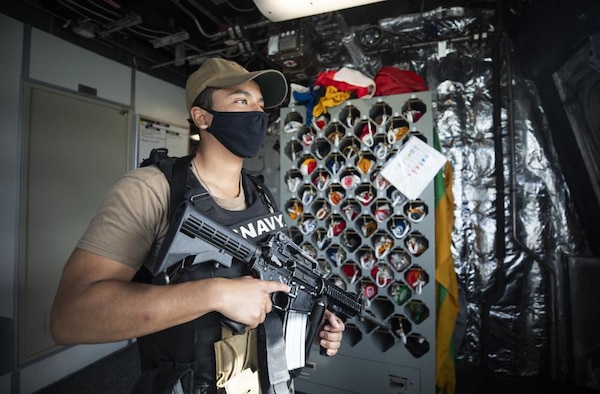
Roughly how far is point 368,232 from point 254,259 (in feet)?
4.44

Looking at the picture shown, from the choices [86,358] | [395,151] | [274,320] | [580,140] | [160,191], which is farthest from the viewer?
[86,358]

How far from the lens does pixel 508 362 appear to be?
2.32 meters

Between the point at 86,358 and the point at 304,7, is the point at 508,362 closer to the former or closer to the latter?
the point at 304,7

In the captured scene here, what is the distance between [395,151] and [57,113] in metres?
2.45

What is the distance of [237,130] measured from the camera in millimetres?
1044

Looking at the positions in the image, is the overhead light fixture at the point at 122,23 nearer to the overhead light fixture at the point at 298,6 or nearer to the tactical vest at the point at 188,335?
the overhead light fixture at the point at 298,6

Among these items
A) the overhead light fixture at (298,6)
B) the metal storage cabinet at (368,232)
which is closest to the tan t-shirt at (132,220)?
the overhead light fixture at (298,6)

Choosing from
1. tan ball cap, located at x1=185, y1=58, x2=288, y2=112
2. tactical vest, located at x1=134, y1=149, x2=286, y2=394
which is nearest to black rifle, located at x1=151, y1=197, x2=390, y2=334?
tactical vest, located at x1=134, y1=149, x2=286, y2=394

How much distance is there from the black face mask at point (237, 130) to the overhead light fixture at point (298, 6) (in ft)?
3.05

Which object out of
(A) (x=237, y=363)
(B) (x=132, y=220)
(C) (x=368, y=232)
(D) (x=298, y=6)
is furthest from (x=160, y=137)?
(A) (x=237, y=363)

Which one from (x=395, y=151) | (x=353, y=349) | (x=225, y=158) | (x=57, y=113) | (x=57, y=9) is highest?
(x=57, y=9)

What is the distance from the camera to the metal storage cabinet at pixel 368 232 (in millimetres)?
1941

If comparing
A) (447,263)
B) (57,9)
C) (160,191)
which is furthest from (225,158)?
(57,9)

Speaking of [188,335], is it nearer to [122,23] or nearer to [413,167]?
[413,167]
